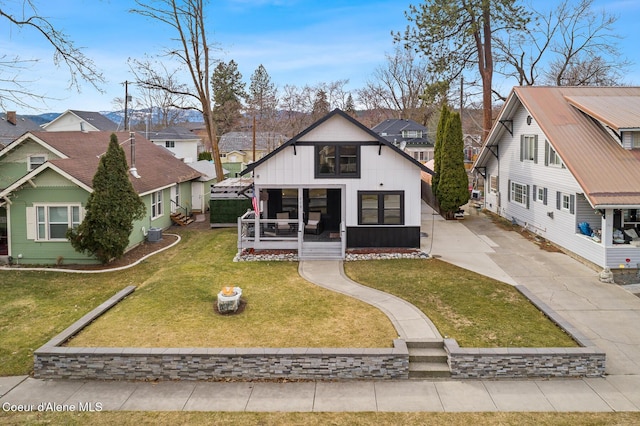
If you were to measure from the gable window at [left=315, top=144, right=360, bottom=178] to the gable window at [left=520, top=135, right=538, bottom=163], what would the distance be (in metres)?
8.80

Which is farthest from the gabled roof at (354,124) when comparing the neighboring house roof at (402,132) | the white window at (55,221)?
the neighboring house roof at (402,132)

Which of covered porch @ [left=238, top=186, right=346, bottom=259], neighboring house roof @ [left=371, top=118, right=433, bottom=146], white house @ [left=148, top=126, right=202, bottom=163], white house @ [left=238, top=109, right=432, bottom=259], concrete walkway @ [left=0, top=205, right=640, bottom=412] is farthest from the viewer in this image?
white house @ [left=148, top=126, right=202, bottom=163]

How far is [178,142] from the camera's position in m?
56.3

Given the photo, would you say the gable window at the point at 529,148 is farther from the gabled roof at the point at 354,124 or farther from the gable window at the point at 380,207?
the gable window at the point at 380,207

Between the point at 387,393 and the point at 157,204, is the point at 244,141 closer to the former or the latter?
the point at 157,204

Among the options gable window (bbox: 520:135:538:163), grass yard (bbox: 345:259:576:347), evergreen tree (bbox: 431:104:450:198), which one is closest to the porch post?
grass yard (bbox: 345:259:576:347)

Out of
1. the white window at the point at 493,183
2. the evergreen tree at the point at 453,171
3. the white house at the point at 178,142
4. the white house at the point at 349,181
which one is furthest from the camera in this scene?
the white house at the point at 178,142

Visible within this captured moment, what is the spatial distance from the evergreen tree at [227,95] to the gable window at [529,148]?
51.0 m

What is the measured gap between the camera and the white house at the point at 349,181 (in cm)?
1805

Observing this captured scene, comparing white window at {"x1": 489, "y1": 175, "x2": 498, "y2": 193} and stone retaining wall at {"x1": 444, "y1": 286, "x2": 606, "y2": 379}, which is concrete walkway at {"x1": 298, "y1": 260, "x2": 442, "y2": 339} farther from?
white window at {"x1": 489, "y1": 175, "x2": 498, "y2": 193}

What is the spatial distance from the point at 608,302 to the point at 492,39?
978 inches

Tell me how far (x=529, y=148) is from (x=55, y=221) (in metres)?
20.0

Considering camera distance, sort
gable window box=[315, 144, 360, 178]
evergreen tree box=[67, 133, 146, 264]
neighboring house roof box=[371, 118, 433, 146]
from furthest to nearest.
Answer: neighboring house roof box=[371, 118, 433, 146] → gable window box=[315, 144, 360, 178] → evergreen tree box=[67, 133, 146, 264]

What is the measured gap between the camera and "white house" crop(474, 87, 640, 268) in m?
15.7
